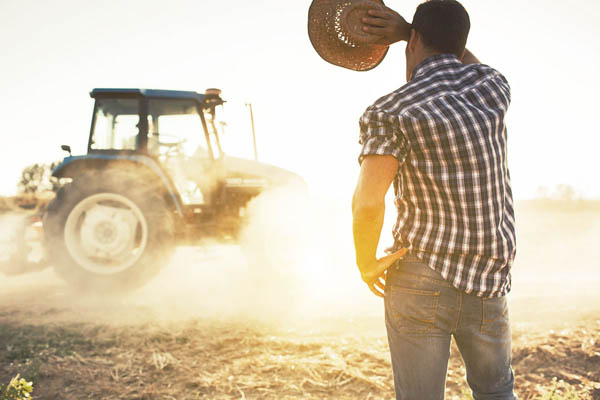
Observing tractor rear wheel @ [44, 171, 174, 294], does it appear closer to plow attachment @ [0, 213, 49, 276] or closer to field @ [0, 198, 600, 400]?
field @ [0, 198, 600, 400]

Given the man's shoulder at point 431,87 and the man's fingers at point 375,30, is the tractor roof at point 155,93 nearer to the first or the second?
the man's fingers at point 375,30

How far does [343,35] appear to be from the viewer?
178cm

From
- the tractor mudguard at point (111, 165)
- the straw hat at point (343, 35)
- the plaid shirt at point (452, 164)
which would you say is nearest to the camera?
the plaid shirt at point (452, 164)

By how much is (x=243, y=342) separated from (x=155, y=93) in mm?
3718

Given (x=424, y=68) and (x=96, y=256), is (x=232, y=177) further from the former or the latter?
(x=424, y=68)

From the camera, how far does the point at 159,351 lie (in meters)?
3.48

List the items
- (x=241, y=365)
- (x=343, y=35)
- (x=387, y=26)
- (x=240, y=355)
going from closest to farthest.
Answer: (x=387, y=26), (x=343, y=35), (x=241, y=365), (x=240, y=355)

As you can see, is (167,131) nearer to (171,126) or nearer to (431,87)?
(171,126)

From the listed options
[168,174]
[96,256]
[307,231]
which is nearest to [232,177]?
[168,174]

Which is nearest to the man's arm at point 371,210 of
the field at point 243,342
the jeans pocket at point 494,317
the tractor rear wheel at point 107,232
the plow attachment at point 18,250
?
the jeans pocket at point 494,317

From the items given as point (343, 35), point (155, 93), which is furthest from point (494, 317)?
point (155, 93)

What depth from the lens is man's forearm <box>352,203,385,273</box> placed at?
126 cm

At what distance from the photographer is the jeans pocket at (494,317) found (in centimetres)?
130

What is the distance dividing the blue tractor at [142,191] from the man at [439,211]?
4.50 m
